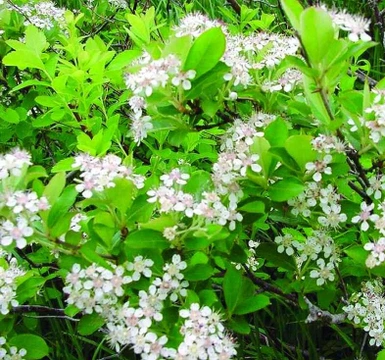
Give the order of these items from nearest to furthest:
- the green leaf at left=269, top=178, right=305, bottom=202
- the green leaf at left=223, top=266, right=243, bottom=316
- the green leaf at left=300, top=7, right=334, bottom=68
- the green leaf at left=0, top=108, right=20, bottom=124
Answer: the green leaf at left=300, top=7, right=334, bottom=68
the green leaf at left=269, top=178, right=305, bottom=202
the green leaf at left=223, top=266, right=243, bottom=316
the green leaf at left=0, top=108, right=20, bottom=124

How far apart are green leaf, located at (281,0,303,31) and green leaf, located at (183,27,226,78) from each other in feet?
0.32

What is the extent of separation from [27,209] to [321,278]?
54 cm

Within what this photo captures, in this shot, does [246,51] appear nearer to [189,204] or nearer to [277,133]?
[277,133]

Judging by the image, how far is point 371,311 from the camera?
45.1 inches

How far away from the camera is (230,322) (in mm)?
1106

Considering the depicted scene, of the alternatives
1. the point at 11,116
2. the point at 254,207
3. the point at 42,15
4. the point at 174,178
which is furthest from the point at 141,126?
the point at 42,15

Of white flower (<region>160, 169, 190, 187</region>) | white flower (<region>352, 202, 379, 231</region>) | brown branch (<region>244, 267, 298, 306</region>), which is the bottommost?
brown branch (<region>244, 267, 298, 306</region>)

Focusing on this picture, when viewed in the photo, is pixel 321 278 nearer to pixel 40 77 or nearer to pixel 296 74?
pixel 296 74

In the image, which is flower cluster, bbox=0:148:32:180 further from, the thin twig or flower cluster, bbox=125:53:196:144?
the thin twig

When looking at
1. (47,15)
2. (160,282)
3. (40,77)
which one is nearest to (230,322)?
(160,282)

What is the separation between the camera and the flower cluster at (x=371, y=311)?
3.70 ft

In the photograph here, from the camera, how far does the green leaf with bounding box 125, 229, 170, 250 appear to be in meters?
0.95

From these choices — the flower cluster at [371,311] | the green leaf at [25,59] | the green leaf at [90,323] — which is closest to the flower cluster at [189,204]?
the green leaf at [90,323]

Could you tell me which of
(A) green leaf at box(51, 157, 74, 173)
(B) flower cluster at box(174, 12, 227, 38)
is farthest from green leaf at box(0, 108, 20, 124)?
(B) flower cluster at box(174, 12, 227, 38)
